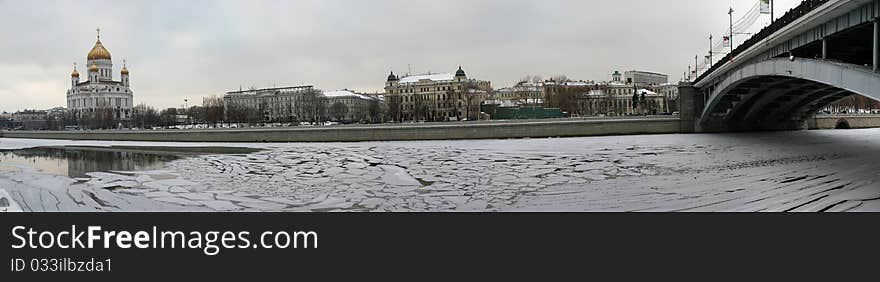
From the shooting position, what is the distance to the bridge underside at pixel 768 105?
31422 mm

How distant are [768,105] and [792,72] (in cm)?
1948

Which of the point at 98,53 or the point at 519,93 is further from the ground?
the point at 98,53

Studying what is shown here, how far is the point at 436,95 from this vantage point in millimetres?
105625

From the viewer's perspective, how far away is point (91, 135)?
6531 cm

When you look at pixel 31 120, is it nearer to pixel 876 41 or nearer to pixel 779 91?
pixel 779 91

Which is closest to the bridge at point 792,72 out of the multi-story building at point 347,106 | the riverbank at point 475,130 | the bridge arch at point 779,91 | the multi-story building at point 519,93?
the bridge arch at point 779,91

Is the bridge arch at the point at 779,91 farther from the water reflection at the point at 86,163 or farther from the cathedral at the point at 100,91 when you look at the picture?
the cathedral at the point at 100,91

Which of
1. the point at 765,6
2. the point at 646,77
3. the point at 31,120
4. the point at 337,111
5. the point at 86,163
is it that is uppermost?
the point at 646,77

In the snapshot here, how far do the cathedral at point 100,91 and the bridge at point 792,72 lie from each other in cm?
11440

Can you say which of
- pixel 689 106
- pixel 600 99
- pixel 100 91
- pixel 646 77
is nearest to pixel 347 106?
pixel 600 99
